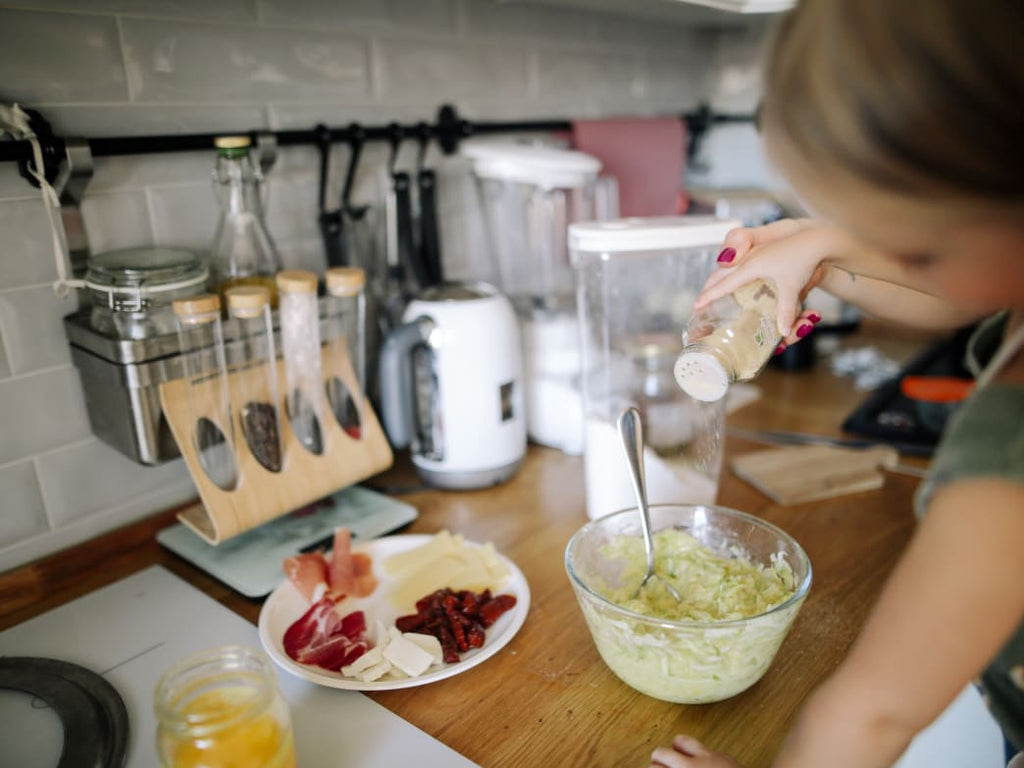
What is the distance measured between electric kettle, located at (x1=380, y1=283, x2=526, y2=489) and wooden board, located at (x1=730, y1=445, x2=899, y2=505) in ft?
1.05

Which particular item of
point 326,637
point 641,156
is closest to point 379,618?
point 326,637

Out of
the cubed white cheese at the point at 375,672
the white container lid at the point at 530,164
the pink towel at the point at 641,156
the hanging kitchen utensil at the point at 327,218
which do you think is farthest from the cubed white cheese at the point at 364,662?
the pink towel at the point at 641,156

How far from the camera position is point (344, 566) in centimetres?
83

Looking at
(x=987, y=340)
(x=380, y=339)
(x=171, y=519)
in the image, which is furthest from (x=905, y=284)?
(x=171, y=519)

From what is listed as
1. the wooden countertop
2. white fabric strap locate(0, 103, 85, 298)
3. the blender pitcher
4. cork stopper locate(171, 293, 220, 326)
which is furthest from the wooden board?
white fabric strap locate(0, 103, 85, 298)

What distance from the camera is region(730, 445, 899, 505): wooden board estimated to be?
3.26 feet

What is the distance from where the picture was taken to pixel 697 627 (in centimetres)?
60

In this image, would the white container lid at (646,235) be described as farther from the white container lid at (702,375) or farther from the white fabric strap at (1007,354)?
the white fabric strap at (1007,354)

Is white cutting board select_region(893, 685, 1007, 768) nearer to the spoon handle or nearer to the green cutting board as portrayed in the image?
the spoon handle

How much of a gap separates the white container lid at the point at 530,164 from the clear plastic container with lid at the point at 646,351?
0.72ft

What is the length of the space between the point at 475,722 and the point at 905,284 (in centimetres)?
52

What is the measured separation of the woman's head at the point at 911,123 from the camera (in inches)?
13.5

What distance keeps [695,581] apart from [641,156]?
3.18 feet

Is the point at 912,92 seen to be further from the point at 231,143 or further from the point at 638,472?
the point at 231,143
